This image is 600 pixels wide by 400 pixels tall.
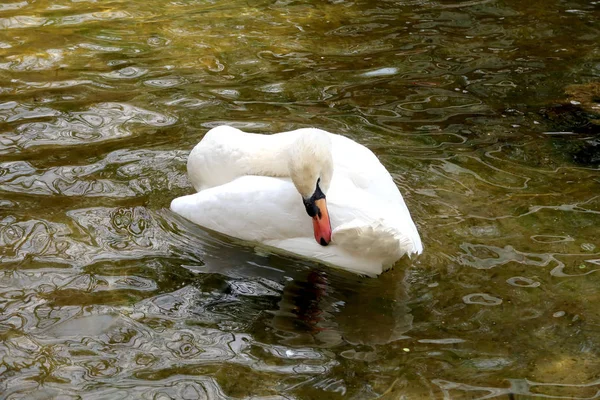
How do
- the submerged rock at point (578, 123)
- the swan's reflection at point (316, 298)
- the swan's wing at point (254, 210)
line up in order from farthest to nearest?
the submerged rock at point (578, 123) → the swan's wing at point (254, 210) → the swan's reflection at point (316, 298)

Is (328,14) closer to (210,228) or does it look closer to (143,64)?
(143,64)

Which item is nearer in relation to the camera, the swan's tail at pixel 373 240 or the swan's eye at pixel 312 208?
the swan's tail at pixel 373 240

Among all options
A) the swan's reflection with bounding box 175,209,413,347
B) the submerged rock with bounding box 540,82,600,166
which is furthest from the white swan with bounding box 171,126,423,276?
the submerged rock with bounding box 540,82,600,166

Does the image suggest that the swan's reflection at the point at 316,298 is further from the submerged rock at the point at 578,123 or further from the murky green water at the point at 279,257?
the submerged rock at the point at 578,123

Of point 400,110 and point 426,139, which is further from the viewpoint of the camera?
point 400,110

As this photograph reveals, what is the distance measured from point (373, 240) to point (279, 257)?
756mm

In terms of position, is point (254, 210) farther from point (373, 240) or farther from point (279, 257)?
point (373, 240)

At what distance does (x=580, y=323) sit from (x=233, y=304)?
1723 mm

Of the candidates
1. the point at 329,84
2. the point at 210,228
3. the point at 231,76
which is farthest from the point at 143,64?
the point at 210,228

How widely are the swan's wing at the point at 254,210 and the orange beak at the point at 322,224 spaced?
0.16 meters

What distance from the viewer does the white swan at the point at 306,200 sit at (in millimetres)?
4582

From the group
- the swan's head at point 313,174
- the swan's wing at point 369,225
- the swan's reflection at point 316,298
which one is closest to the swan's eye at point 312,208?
the swan's head at point 313,174

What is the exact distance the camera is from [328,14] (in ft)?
29.1

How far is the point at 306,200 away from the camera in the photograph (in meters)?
4.64
